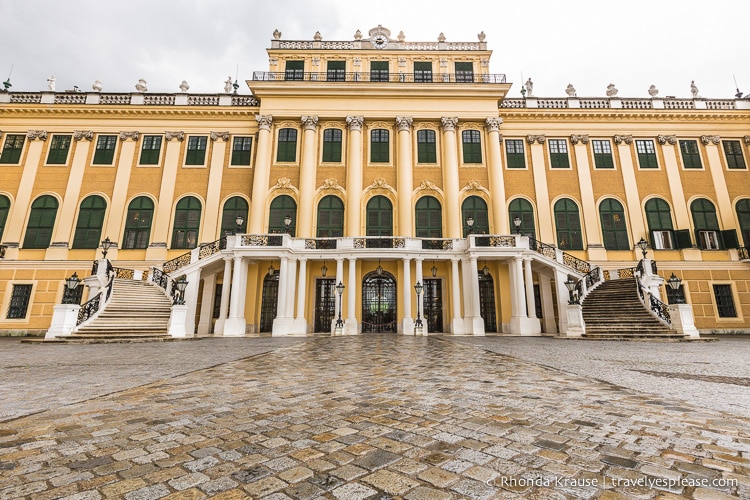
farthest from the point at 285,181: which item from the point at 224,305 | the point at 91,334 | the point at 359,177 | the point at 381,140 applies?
the point at 91,334

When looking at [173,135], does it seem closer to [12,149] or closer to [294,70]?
[294,70]

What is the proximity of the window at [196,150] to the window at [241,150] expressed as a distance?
1.85m

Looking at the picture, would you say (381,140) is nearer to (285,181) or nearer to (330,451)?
(285,181)

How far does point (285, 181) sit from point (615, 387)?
2000cm

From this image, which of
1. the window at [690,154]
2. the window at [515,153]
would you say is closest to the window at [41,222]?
the window at [515,153]

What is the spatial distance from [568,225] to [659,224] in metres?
5.45

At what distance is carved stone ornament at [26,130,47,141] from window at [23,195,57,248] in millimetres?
3925

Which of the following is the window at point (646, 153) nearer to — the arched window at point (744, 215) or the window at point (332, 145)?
the arched window at point (744, 215)

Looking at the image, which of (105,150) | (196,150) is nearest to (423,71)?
(196,150)

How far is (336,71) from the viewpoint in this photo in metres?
24.9

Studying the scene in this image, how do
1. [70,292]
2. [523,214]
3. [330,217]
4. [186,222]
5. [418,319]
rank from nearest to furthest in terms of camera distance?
1. [70,292]
2. [418,319]
3. [186,222]
4. [330,217]
5. [523,214]

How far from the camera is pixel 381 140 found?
2286cm

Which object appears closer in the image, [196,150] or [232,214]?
[232,214]

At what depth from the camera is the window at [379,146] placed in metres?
22.5
